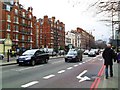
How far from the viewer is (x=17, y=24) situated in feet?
295

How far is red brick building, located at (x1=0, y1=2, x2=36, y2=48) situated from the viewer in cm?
8194

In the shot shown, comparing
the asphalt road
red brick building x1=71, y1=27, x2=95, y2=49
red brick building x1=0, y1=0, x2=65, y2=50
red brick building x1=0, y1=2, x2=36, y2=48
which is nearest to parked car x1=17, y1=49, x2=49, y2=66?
the asphalt road

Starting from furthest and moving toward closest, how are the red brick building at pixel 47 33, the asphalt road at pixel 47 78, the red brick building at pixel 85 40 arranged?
the red brick building at pixel 85 40 < the red brick building at pixel 47 33 < the asphalt road at pixel 47 78

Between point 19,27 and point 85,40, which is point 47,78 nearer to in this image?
point 19,27

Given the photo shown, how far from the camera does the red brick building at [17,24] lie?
8194 cm

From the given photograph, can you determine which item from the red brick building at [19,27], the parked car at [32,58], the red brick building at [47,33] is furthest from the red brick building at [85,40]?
the parked car at [32,58]

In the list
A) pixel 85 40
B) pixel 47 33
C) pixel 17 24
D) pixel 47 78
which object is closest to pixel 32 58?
pixel 47 78

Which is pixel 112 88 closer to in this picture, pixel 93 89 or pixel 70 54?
pixel 93 89

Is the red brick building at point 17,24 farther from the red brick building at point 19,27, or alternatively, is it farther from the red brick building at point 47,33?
the red brick building at point 47,33

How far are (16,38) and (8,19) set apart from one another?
743 cm

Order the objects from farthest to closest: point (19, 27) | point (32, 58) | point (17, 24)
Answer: point (19, 27)
point (17, 24)
point (32, 58)

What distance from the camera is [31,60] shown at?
26.4 m

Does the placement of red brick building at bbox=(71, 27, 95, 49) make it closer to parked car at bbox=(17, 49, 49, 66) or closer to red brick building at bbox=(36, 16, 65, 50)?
red brick building at bbox=(36, 16, 65, 50)

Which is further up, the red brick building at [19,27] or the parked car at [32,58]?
the red brick building at [19,27]
